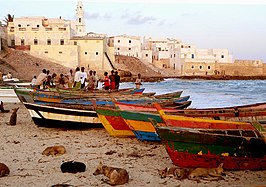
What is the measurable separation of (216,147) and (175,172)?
2.54 feet

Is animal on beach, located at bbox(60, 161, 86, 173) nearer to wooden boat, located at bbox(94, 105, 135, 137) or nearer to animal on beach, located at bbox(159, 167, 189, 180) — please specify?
animal on beach, located at bbox(159, 167, 189, 180)

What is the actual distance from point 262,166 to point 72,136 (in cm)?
521

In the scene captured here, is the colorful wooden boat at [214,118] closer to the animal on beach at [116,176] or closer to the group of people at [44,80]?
the animal on beach at [116,176]

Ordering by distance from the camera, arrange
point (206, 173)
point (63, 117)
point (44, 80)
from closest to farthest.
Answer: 1. point (206, 173)
2. point (63, 117)
3. point (44, 80)

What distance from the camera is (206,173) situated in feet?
19.8

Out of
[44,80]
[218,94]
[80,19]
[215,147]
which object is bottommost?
[218,94]

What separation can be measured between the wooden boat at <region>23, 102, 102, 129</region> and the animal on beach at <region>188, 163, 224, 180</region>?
15.9 ft

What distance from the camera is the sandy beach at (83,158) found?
595 cm

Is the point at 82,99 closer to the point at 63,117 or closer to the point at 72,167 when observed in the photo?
the point at 63,117

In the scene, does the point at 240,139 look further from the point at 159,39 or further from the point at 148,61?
the point at 159,39

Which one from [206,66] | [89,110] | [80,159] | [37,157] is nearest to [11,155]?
[37,157]

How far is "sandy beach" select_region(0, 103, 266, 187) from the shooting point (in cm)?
595

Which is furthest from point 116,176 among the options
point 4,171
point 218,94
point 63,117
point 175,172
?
point 218,94

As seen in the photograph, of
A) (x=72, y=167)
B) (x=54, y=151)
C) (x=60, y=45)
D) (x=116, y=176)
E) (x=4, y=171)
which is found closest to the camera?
(x=116, y=176)
